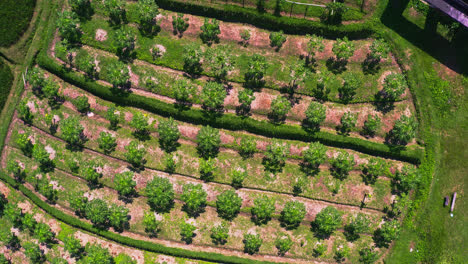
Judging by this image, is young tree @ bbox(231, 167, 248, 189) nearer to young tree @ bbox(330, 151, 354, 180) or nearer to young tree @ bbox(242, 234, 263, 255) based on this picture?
young tree @ bbox(242, 234, 263, 255)

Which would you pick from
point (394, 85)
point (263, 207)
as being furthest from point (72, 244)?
point (394, 85)

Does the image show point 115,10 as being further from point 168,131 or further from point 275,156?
point 275,156

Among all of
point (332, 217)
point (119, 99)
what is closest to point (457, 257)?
point (332, 217)

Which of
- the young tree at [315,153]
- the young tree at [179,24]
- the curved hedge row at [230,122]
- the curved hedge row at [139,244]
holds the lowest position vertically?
the curved hedge row at [139,244]

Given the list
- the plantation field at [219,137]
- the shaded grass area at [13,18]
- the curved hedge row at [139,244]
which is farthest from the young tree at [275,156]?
the shaded grass area at [13,18]

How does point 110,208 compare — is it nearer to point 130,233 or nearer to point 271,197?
point 130,233

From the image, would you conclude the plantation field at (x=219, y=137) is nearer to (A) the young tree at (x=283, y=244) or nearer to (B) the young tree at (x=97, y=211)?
(A) the young tree at (x=283, y=244)
